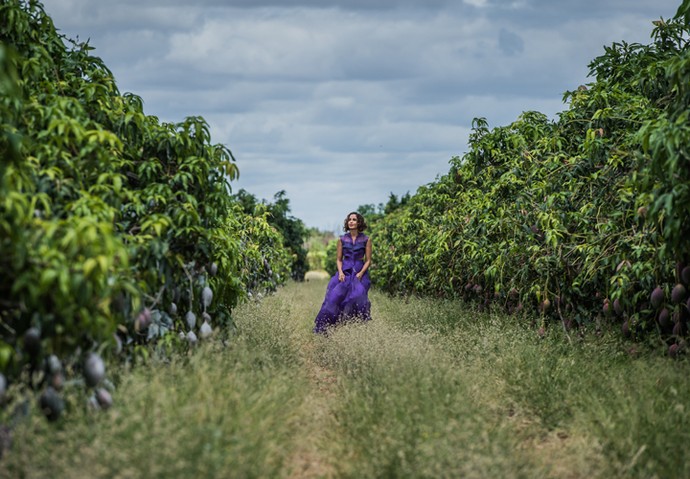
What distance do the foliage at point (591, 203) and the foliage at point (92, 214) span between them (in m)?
3.25

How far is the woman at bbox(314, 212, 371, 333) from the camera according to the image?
971 cm

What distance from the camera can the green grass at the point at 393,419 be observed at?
11.8 feet

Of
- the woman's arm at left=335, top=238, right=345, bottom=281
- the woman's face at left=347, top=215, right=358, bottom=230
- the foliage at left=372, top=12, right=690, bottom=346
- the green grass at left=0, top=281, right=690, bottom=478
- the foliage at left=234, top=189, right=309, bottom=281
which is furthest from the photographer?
the foliage at left=234, top=189, right=309, bottom=281

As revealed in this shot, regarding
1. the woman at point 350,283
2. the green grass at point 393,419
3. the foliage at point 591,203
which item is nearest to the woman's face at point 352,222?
the woman at point 350,283

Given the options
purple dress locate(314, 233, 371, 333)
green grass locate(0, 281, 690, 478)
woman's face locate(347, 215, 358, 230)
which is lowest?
green grass locate(0, 281, 690, 478)

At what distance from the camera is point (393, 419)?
460cm

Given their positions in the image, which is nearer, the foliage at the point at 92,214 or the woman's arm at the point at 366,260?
the foliage at the point at 92,214

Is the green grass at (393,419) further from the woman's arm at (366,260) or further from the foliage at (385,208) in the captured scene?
the foliage at (385,208)

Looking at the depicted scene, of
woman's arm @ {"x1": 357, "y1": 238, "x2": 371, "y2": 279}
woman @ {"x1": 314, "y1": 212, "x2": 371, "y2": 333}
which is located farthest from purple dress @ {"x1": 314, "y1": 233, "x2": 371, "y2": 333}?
woman's arm @ {"x1": 357, "y1": 238, "x2": 371, "y2": 279}

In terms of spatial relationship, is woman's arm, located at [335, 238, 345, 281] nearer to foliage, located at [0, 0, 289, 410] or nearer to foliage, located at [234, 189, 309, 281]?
foliage, located at [0, 0, 289, 410]

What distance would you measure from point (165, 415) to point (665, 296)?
4002mm

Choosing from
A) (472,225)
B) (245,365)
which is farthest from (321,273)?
(245,365)

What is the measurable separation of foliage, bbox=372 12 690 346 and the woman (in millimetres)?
1166

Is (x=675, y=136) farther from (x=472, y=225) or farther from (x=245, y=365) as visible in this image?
(x=472, y=225)
